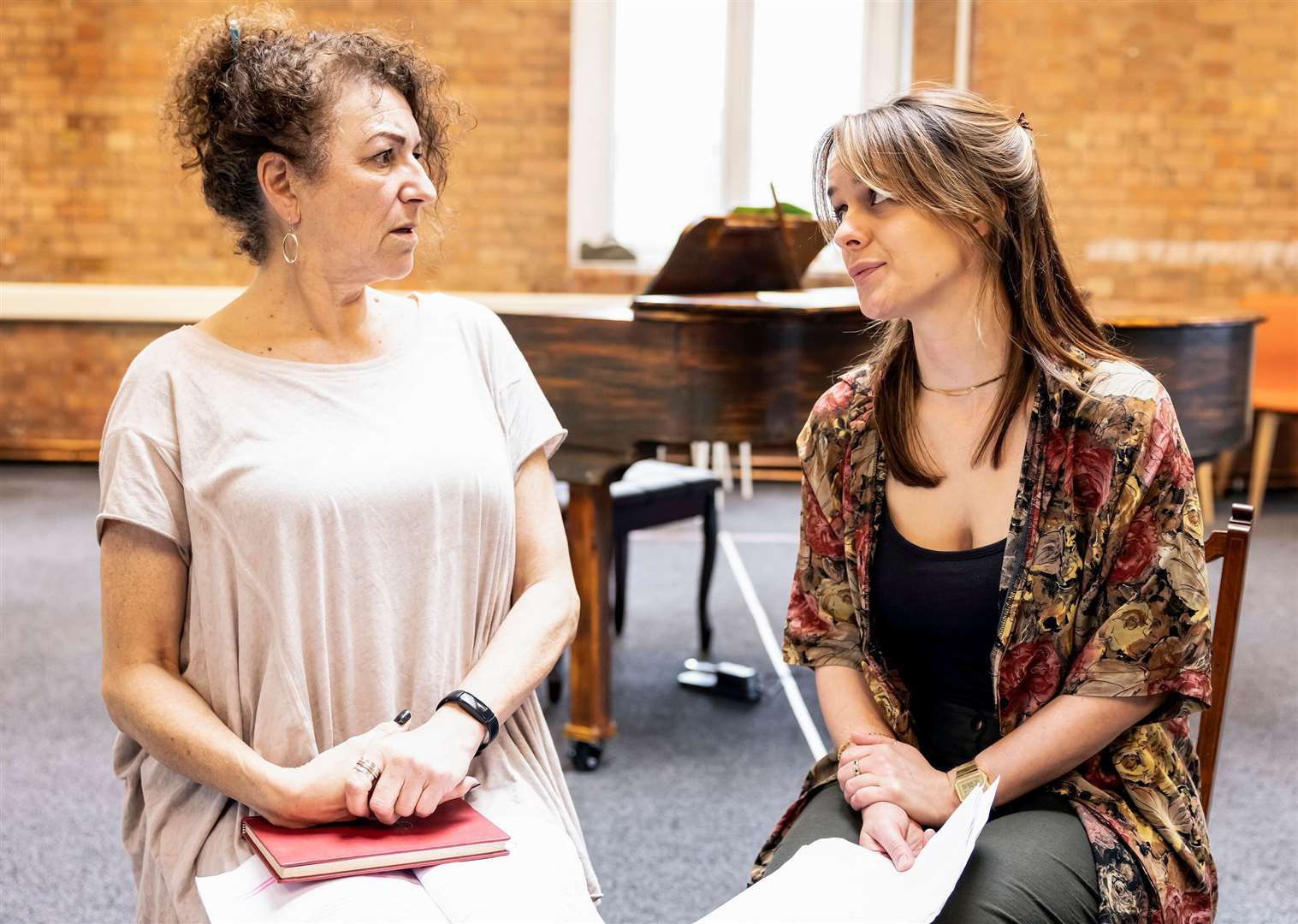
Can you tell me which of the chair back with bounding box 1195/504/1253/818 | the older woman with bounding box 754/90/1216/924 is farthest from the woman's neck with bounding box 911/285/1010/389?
the chair back with bounding box 1195/504/1253/818

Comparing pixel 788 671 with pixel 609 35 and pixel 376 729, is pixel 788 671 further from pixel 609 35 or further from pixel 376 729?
pixel 609 35

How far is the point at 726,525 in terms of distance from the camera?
19.3 ft

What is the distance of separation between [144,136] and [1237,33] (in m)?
5.72

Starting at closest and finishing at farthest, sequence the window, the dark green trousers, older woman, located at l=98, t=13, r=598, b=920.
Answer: the dark green trousers
older woman, located at l=98, t=13, r=598, b=920
the window

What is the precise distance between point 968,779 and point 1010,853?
4.7 inches

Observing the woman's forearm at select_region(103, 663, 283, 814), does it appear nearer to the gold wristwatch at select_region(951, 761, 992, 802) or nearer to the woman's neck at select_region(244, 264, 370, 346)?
the woman's neck at select_region(244, 264, 370, 346)

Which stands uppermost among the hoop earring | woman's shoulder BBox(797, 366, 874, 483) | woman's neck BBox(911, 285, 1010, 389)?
the hoop earring

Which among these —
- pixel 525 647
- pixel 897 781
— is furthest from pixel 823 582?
pixel 525 647

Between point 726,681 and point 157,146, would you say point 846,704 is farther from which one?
point 157,146

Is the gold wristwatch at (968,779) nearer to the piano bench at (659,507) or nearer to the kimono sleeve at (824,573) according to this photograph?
the kimono sleeve at (824,573)

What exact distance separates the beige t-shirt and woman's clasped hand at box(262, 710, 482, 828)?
0.08 metres

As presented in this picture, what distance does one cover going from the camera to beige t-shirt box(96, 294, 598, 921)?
141 cm

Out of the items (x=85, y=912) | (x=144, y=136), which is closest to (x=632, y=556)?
(x=85, y=912)

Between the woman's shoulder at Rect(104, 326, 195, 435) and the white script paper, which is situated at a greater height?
the woman's shoulder at Rect(104, 326, 195, 435)
